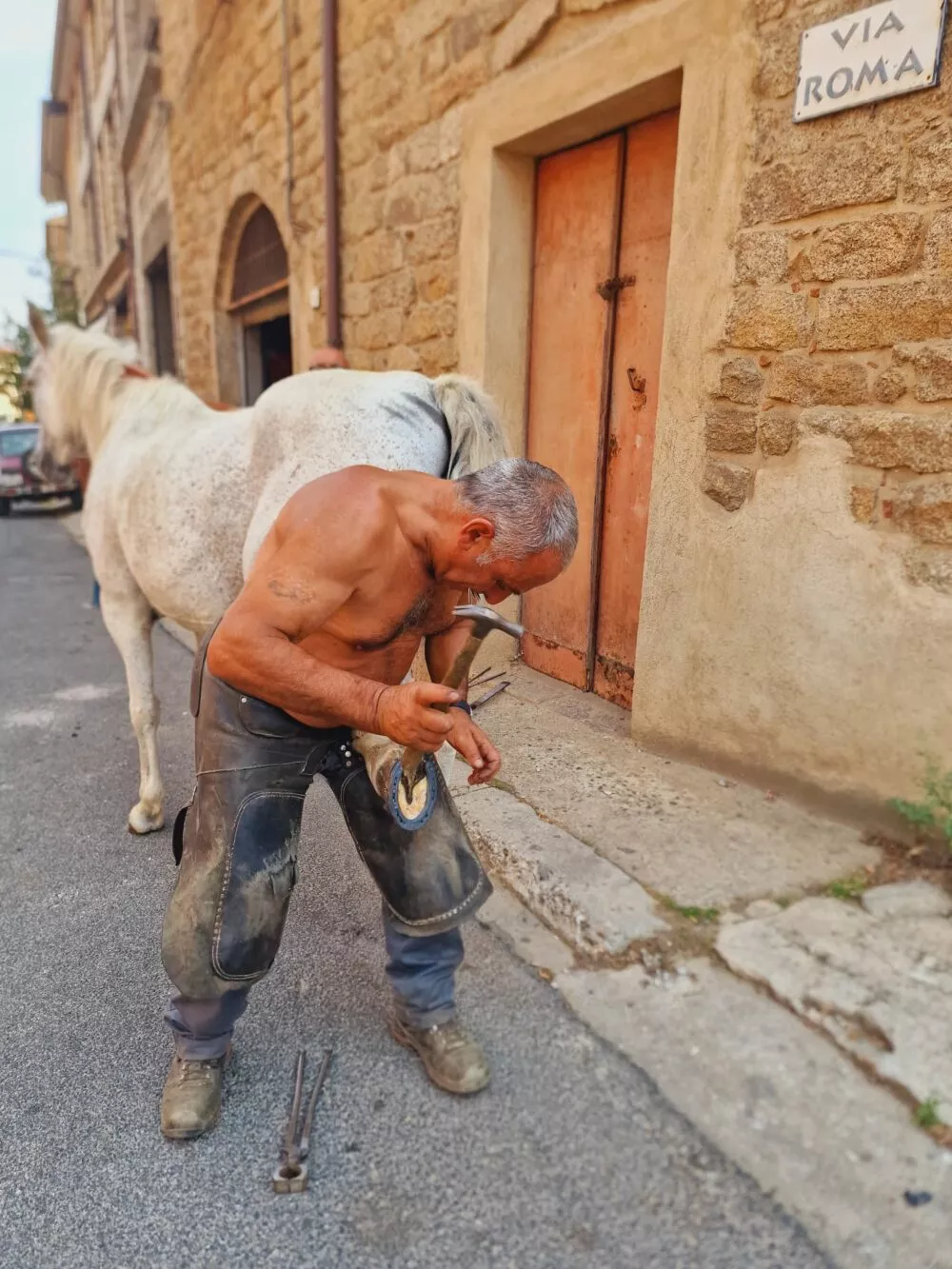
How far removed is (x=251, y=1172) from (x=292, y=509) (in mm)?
1379

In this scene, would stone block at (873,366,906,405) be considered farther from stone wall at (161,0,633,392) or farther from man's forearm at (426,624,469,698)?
stone wall at (161,0,633,392)

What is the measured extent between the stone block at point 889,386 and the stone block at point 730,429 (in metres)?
0.46

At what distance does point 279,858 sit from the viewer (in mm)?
1930

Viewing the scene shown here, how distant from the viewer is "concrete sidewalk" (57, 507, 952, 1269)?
1.68 m

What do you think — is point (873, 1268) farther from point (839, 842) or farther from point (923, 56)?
point (923, 56)

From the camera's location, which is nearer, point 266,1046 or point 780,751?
point 266,1046

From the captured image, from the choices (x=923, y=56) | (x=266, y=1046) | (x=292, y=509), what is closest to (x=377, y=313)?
(x=923, y=56)

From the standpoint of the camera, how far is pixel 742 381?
10.4 ft

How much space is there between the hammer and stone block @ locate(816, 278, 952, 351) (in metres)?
1.91

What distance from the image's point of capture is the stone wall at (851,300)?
2.63 metres

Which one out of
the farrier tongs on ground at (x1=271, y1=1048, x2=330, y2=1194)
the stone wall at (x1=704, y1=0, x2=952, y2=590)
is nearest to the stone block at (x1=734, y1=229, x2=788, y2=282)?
the stone wall at (x1=704, y1=0, x2=952, y2=590)

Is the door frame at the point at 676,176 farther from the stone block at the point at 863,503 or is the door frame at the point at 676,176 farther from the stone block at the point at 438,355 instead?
the stone block at the point at 863,503

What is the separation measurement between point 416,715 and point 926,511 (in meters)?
1.99

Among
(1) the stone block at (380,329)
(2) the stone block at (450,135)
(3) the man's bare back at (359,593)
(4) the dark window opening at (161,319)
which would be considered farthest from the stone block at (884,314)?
(4) the dark window opening at (161,319)
